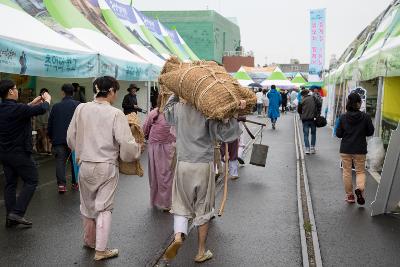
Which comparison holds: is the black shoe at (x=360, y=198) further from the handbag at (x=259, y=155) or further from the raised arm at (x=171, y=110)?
the raised arm at (x=171, y=110)

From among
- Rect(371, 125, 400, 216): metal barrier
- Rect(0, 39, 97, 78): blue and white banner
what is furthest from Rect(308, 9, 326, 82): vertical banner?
→ Rect(371, 125, 400, 216): metal barrier

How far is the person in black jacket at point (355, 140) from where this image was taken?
251 inches

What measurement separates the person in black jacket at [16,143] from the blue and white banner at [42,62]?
1686 millimetres

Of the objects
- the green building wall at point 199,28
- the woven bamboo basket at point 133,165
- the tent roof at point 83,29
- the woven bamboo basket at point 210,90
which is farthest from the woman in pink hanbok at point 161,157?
the green building wall at point 199,28

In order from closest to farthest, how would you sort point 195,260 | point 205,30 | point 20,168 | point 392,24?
1. point 195,260
2. point 20,168
3. point 392,24
4. point 205,30

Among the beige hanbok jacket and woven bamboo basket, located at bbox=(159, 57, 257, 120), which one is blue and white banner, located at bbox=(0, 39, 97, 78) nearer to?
the beige hanbok jacket

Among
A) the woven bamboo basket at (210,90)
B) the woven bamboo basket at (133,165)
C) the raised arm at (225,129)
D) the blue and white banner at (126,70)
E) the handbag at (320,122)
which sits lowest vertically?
the handbag at (320,122)

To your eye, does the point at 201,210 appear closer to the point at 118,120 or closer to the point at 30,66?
the point at 118,120

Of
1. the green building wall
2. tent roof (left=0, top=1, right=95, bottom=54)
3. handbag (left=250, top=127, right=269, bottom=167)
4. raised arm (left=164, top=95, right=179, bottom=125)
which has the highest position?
the green building wall

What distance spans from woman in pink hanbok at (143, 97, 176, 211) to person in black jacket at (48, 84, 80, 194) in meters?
1.47

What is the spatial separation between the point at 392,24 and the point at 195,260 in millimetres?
6842

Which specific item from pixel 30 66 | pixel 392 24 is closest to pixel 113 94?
pixel 30 66

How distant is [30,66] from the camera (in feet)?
23.3

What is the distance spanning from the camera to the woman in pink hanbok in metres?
6.02
